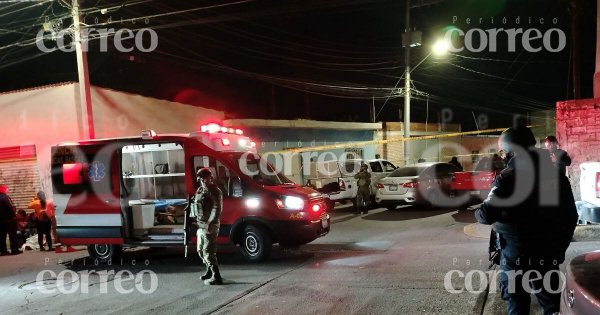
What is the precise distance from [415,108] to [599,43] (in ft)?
101

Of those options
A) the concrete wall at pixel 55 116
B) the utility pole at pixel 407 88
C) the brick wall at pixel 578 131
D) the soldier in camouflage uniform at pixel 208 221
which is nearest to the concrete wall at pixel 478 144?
the utility pole at pixel 407 88

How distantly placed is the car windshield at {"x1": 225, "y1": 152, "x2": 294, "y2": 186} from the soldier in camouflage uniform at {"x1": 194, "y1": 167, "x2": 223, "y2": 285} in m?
1.52

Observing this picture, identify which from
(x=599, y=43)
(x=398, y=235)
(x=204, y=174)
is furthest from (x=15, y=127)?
(x=599, y=43)

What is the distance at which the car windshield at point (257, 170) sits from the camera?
841 centimetres

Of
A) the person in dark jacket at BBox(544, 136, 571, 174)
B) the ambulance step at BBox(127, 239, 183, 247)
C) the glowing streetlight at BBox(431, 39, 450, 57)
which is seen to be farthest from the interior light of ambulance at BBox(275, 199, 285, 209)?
the glowing streetlight at BBox(431, 39, 450, 57)

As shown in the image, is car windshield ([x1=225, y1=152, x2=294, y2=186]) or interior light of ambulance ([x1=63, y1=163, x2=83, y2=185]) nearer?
car windshield ([x1=225, y1=152, x2=294, y2=186])

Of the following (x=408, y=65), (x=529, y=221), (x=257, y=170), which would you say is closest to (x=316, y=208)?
(x=257, y=170)

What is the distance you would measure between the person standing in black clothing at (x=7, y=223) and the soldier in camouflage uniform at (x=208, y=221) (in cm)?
678

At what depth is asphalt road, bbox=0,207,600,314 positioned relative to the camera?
5492mm

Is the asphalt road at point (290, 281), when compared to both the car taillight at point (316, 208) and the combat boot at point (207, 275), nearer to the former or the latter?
the combat boot at point (207, 275)

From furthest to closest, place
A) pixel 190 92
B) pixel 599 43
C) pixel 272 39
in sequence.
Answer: pixel 190 92, pixel 272 39, pixel 599 43

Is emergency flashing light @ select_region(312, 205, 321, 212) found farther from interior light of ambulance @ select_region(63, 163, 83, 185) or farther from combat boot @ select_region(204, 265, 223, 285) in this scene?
interior light of ambulance @ select_region(63, 163, 83, 185)

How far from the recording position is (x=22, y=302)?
6617 millimetres

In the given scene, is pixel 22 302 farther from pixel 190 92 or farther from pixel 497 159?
pixel 190 92
